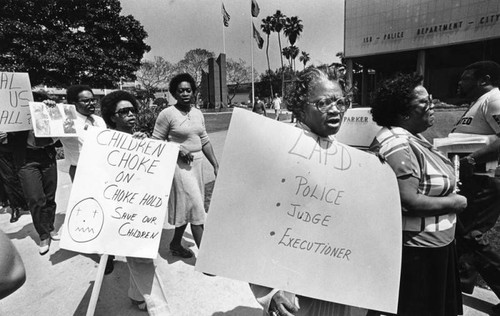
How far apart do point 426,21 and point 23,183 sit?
2854cm

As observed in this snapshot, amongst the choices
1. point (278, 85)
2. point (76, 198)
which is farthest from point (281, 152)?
point (278, 85)

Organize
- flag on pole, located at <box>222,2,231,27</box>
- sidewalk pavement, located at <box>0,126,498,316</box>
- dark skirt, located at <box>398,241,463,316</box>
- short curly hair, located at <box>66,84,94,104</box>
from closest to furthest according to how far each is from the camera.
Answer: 1. dark skirt, located at <box>398,241,463,316</box>
2. sidewalk pavement, located at <box>0,126,498,316</box>
3. short curly hair, located at <box>66,84,94,104</box>
4. flag on pole, located at <box>222,2,231,27</box>

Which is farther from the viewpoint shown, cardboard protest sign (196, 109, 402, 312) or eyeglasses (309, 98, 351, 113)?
eyeglasses (309, 98, 351, 113)

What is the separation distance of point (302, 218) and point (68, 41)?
910 inches

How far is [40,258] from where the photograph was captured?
3363 mm

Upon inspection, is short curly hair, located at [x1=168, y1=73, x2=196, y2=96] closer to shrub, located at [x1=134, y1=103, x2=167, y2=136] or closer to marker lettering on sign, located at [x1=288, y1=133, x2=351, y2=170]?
shrub, located at [x1=134, y1=103, x2=167, y2=136]

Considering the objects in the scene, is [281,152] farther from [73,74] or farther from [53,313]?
[73,74]

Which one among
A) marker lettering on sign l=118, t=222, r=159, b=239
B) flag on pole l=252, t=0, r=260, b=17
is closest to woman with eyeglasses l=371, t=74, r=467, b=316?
marker lettering on sign l=118, t=222, r=159, b=239

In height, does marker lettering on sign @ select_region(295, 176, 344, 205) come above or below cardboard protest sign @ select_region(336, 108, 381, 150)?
below

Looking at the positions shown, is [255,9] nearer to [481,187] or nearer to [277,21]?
[481,187]

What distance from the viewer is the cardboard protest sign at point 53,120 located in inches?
125

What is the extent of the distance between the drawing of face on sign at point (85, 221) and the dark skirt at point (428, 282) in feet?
6.05

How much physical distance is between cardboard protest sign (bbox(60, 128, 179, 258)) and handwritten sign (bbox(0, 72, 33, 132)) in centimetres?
207

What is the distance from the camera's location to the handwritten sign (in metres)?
3.10
